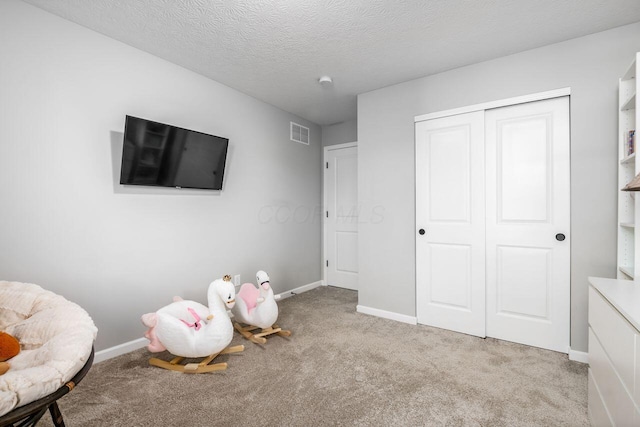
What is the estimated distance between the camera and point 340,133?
14.2ft

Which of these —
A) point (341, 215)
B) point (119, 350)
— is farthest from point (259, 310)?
point (341, 215)

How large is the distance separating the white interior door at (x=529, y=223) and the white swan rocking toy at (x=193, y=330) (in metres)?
2.26

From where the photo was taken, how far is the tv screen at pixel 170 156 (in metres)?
2.24

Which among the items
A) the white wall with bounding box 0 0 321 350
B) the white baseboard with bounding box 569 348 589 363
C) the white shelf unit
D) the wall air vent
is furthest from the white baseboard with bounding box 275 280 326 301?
the white shelf unit

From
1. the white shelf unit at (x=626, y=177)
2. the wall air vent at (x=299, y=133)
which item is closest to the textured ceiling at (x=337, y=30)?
the white shelf unit at (x=626, y=177)

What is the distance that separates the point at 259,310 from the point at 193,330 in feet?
1.93

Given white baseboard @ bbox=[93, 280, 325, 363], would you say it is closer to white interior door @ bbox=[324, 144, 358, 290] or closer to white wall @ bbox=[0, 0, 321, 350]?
white wall @ bbox=[0, 0, 321, 350]

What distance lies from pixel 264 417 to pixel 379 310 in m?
1.82

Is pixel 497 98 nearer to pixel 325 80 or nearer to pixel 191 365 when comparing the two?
pixel 325 80

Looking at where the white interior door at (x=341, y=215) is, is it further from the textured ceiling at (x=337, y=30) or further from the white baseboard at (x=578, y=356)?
the white baseboard at (x=578, y=356)

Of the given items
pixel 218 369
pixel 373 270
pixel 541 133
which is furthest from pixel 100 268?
pixel 541 133

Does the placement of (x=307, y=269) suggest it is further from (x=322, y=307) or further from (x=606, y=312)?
(x=606, y=312)

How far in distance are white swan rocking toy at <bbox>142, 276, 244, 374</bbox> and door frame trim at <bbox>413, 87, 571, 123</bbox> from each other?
2.37 meters

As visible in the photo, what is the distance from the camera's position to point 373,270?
126 inches
